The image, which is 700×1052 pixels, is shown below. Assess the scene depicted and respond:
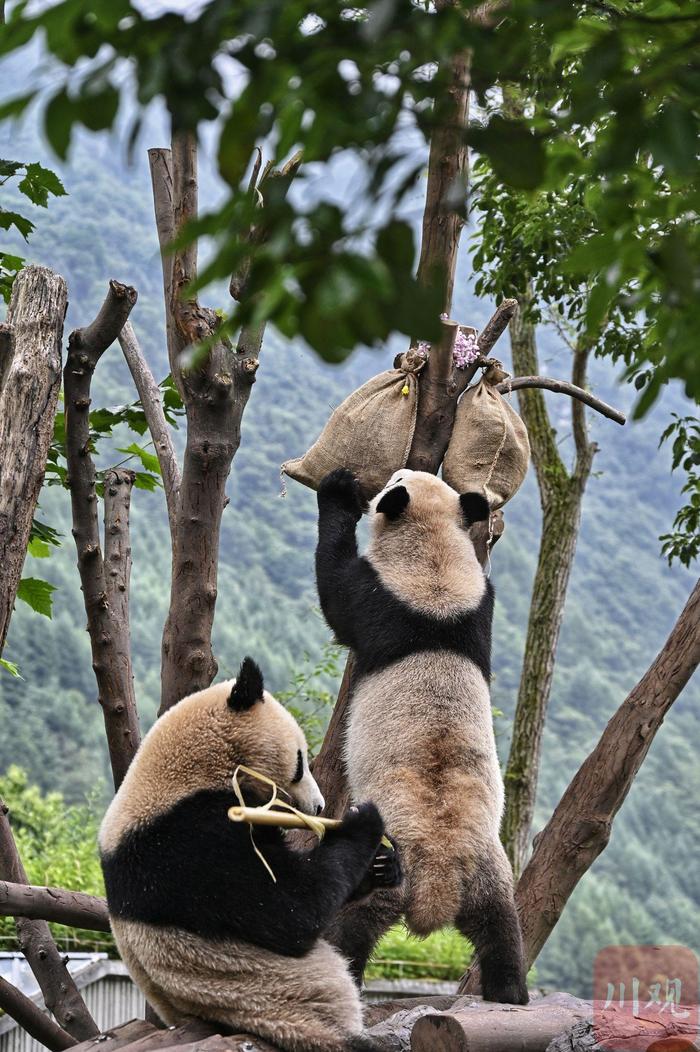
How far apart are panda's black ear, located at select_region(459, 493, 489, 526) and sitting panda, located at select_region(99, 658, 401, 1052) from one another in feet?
3.36

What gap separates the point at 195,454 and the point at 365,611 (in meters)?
0.68

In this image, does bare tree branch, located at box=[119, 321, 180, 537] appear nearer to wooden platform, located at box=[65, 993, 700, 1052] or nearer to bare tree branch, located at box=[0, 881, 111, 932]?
bare tree branch, located at box=[0, 881, 111, 932]

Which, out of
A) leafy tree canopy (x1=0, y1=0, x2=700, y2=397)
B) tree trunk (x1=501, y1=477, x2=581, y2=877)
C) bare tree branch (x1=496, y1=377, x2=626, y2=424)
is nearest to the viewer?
leafy tree canopy (x1=0, y1=0, x2=700, y2=397)

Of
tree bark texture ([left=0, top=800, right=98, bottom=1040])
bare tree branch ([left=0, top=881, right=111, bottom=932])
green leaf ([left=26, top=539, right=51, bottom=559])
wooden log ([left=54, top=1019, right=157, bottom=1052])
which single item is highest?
green leaf ([left=26, top=539, right=51, bottom=559])

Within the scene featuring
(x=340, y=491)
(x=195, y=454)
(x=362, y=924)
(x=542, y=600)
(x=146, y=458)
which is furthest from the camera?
(x=542, y=600)

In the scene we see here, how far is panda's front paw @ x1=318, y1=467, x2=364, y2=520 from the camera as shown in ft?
11.3

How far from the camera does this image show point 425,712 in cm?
298

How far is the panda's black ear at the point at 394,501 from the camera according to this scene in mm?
3211

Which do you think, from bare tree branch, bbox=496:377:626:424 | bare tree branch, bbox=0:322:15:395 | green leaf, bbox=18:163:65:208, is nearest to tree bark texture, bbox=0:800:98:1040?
bare tree branch, bbox=0:322:15:395

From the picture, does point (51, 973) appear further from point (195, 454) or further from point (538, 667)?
point (538, 667)

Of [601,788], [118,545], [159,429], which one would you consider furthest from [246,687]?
[601,788]

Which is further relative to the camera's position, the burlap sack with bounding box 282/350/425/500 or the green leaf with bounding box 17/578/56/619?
the green leaf with bounding box 17/578/56/619

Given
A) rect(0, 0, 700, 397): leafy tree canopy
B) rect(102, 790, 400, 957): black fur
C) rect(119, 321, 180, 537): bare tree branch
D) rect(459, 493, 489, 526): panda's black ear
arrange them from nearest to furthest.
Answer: rect(0, 0, 700, 397): leafy tree canopy < rect(102, 790, 400, 957): black fur < rect(459, 493, 489, 526): panda's black ear < rect(119, 321, 180, 537): bare tree branch

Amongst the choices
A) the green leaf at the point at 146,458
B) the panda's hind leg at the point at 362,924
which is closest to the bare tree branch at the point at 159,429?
the green leaf at the point at 146,458
